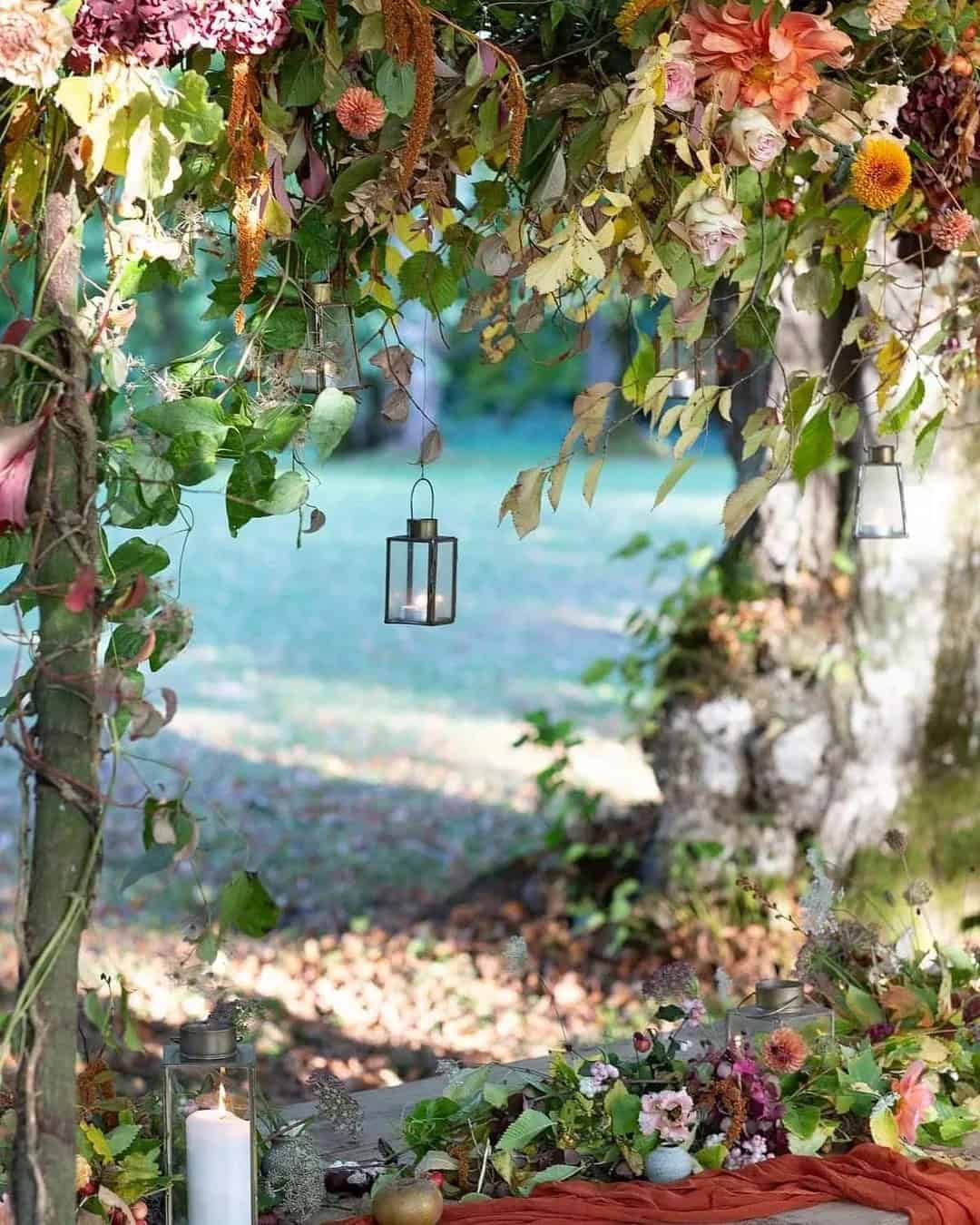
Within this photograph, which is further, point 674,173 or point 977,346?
point 977,346

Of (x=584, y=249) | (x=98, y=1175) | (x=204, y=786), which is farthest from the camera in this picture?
(x=204, y=786)

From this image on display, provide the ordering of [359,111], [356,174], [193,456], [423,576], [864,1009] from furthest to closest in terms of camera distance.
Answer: [864,1009]
[423,576]
[356,174]
[359,111]
[193,456]

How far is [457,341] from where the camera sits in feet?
42.6

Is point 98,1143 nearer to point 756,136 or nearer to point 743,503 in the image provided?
point 743,503

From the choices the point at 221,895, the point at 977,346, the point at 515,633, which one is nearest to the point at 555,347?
the point at 515,633

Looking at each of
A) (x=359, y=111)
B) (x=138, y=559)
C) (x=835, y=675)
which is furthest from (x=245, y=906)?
(x=835, y=675)

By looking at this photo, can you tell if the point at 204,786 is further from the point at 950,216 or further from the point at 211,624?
the point at 950,216

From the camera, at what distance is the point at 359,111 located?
1.55 metres

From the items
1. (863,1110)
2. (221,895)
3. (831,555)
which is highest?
(831,555)

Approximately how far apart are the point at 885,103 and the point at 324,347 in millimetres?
648

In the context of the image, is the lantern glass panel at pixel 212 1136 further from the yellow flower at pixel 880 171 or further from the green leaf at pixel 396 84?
the yellow flower at pixel 880 171

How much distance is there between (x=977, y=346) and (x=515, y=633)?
840cm

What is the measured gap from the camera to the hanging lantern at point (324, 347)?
5.66 ft

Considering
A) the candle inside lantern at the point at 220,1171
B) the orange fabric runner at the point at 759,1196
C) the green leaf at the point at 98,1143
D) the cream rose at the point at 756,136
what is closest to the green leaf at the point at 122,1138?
the green leaf at the point at 98,1143
